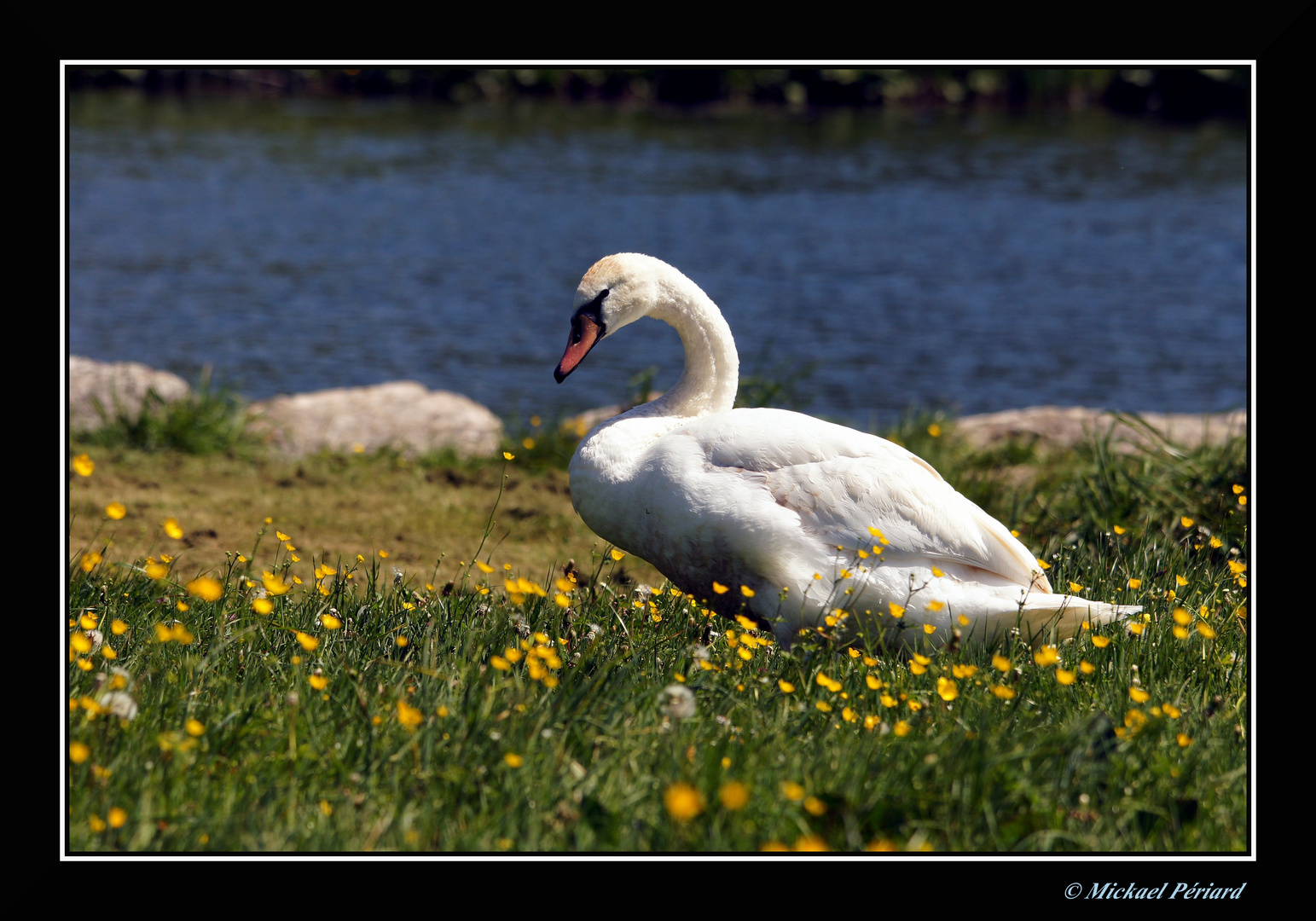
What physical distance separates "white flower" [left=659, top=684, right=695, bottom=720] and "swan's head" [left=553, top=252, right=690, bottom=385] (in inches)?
56.9

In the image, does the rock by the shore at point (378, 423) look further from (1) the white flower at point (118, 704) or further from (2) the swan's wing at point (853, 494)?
(1) the white flower at point (118, 704)

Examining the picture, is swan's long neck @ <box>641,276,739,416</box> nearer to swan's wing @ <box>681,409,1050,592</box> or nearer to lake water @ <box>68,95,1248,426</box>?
swan's wing @ <box>681,409,1050,592</box>

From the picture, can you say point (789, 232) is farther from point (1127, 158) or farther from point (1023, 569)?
point (1023, 569)

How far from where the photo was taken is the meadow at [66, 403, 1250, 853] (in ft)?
9.09

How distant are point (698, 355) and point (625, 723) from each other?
5.55ft

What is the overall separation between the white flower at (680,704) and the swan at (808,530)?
0.58 m

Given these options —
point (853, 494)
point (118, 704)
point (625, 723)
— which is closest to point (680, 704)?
point (625, 723)

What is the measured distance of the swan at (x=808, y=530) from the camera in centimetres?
385

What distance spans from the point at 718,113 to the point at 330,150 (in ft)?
36.5

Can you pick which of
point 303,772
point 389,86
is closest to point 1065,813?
point 303,772

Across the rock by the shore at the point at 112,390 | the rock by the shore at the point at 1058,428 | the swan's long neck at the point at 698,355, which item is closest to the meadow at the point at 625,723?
the swan's long neck at the point at 698,355

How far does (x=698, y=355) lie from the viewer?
4.49m

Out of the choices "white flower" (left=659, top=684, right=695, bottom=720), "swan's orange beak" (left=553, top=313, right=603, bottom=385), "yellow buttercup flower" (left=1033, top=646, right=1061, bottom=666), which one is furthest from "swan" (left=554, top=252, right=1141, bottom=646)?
"white flower" (left=659, top=684, right=695, bottom=720)

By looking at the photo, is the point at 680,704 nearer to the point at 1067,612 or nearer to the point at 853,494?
the point at 853,494
